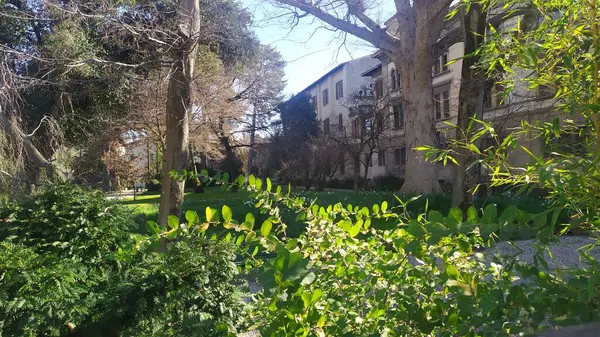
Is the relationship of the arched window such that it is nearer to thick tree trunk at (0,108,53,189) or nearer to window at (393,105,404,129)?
window at (393,105,404,129)

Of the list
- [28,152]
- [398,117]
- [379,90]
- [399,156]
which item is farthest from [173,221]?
[399,156]

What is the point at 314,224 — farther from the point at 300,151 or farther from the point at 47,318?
the point at 300,151

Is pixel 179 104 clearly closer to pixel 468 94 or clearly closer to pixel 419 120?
pixel 468 94

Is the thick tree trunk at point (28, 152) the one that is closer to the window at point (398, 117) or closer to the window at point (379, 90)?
the window at point (379, 90)

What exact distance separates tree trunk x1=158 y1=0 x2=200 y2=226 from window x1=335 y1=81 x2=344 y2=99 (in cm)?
3334

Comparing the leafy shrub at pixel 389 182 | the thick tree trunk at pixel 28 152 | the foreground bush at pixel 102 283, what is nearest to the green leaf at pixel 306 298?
the foreground bush at pixel 102 283

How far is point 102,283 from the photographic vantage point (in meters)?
3.12

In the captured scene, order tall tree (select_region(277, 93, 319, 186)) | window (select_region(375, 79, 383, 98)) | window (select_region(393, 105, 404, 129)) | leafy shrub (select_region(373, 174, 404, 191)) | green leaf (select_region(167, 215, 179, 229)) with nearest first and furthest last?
green leaf (select_region(167, 215, 179, 229)), window (select_region(375, 79, 383, 98)), window (select_region(393, 105, 404, 129)), leafy shrub (select_region(373, 174, 404, 191)), tall tree (select_region(277, 93, 319, 186))

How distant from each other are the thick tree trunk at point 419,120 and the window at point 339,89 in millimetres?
26760

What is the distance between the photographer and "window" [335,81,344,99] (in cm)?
3859

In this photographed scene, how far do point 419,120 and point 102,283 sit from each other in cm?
1007

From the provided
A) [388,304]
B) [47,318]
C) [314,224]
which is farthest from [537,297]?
[47,318]

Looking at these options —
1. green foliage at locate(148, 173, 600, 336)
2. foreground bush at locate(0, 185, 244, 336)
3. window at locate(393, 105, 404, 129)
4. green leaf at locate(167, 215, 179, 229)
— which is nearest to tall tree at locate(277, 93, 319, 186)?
window at locate(393, 105, 404, 129)

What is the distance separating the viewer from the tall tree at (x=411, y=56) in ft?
37.0
